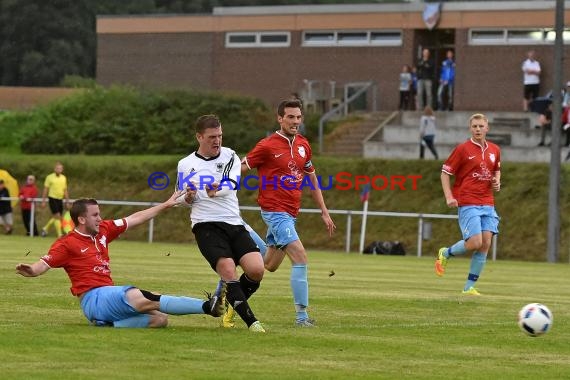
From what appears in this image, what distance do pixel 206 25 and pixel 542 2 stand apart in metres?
14.7

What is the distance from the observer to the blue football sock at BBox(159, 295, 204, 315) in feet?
39.3

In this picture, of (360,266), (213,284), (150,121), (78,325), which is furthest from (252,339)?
(150,121)

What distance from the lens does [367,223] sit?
4000cm

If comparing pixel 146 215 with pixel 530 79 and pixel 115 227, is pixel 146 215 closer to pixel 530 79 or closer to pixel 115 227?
pixel 115 227

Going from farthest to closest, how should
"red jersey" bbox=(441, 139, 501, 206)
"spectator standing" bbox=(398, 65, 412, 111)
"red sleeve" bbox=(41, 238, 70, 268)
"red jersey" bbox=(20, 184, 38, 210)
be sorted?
"spectator standing" bbox=(398, 65, 412, 111)
"red jersey" bbox=(20, 184, 38, 210)
"red jersey" bbox=(441, 139, 501, 206)
"red sleeve" bbox=(41, 238, 70, 268)

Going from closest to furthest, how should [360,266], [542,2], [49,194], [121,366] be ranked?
1. [121,366]
2. [360,266]
3. [49,194]
4. [542,2]

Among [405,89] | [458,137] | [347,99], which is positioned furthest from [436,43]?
A: [458,137]

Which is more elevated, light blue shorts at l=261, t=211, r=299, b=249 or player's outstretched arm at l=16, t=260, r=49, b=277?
light blue shorts at l=261, t=211, r=299, b=249

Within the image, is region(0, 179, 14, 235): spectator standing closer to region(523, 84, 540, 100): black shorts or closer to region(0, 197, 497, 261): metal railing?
region(0, 197, 497, 261): metal railing

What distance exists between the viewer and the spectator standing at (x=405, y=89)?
4841 centimetres

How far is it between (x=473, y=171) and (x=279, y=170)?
4993mm

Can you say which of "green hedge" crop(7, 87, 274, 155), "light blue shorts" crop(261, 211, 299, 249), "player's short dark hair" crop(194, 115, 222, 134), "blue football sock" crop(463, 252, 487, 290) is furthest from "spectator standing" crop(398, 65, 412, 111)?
"player's short dark hair" crop(194, 115, 222, 134)

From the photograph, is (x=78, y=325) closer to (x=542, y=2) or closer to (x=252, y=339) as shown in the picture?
(x=252, y=339)

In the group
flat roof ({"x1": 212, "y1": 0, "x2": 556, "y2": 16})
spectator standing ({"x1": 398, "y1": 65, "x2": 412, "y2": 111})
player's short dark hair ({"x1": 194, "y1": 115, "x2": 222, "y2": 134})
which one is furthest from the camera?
flat roof ({"x1": 212, "y1": 0, "x2": 556, "y2": 16})
